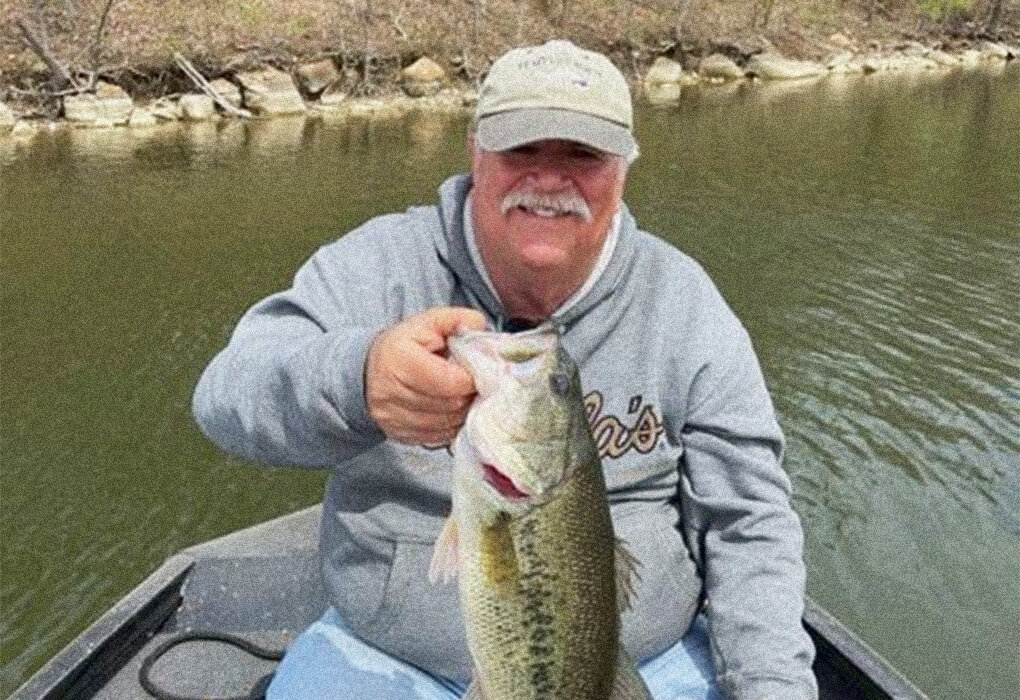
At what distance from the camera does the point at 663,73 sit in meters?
32.8

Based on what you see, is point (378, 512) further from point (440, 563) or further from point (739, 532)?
point (739, 532)

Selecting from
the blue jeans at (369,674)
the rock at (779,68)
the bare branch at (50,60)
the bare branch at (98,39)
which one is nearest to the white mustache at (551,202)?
the blue jeans at (369,674)

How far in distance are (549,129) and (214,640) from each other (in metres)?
2.45

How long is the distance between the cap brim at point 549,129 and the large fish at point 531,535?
80cm

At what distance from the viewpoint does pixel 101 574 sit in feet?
24.1

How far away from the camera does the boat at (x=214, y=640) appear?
3658mm

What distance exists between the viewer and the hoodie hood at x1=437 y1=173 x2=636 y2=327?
2904mm

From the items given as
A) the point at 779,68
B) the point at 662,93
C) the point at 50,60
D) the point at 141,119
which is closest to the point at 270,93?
the point at 141,119

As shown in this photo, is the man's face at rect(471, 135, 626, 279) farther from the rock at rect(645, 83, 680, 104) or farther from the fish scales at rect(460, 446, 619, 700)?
the rock at rect(645, 83, 680, 104)

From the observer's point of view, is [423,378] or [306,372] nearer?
[423,378]

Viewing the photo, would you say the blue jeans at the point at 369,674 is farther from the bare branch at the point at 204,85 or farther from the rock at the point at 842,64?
the rock at the point at 842,64

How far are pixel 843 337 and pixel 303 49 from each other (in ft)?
66.4

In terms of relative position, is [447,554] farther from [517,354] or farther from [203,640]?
[203,640]

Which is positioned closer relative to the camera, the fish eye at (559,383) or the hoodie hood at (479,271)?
the fish eye at (559,383)
